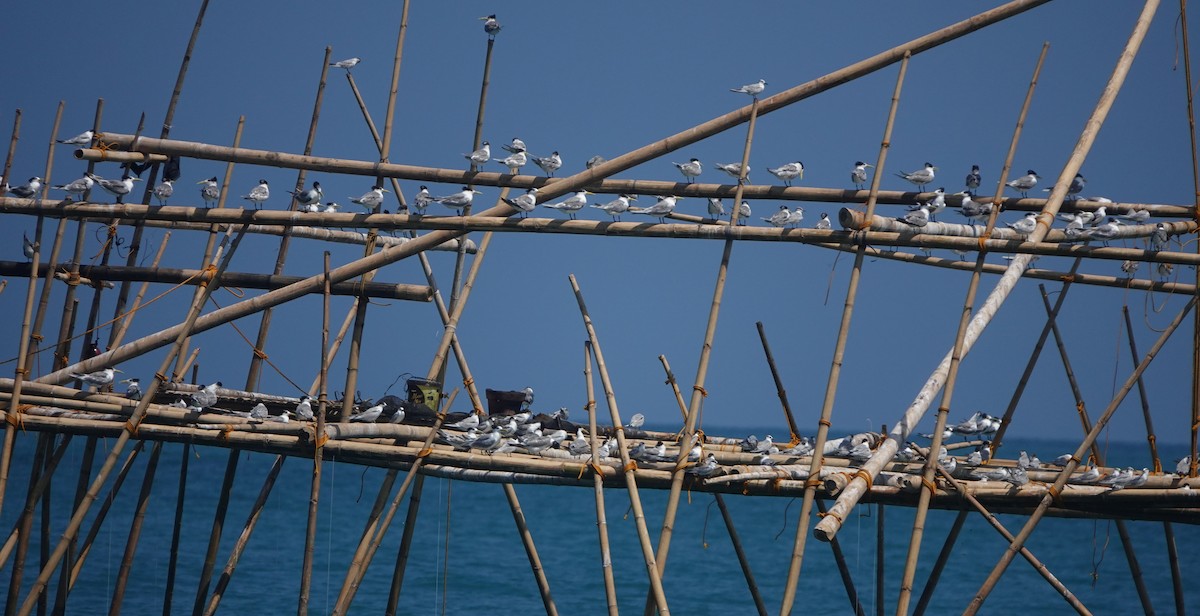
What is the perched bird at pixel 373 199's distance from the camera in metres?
13.6

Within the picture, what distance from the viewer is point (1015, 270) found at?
11211 mm

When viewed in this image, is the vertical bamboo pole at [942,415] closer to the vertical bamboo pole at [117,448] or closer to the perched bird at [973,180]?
the perched bird at [973,180]

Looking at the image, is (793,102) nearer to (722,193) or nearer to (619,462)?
(722,193)

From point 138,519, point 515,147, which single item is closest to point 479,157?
point 515,147

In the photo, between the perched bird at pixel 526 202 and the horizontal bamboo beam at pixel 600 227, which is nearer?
the horizontal bamboo beam at pixel 600 227

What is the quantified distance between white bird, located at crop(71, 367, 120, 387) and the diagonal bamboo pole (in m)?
8.10

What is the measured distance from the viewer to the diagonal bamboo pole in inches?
404

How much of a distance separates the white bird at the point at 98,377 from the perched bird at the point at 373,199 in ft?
11.1

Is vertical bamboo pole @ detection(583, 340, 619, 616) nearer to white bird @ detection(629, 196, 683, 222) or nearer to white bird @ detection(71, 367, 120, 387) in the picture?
white bird @ detection(629, 196, 683, 222)

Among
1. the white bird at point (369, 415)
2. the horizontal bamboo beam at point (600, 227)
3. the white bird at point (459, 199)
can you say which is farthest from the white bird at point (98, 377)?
the white bird at point (459, 199)

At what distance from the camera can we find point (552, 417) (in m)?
15.3

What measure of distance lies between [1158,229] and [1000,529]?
11.2 ft

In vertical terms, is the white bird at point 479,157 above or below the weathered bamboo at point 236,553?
above

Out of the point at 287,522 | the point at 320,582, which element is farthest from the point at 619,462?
the point at 287,522
